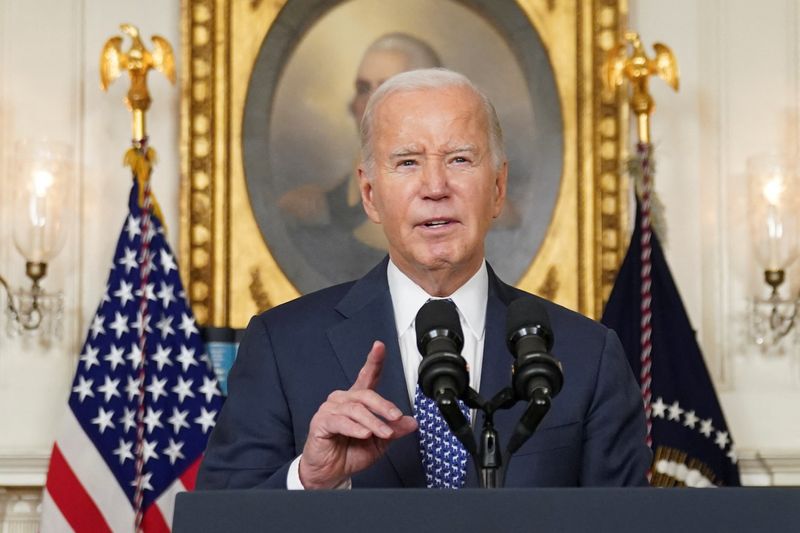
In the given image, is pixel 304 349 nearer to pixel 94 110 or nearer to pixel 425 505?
pixel 425 505

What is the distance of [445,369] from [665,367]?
11.1 feet

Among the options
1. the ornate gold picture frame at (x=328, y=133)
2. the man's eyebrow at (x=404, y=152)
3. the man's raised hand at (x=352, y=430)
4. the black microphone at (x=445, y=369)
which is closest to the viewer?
the black microphone at (x=445, y=369)

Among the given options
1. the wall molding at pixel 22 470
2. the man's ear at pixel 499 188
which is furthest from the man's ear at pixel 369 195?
the wall molding at pixel 22 470

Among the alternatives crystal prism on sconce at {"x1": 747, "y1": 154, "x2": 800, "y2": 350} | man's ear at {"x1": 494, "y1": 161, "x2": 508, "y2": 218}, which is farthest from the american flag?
man's ear at {"x1": 494, "y1": 161, "x2": 508, "y2": 218}

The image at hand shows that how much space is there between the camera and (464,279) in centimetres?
268

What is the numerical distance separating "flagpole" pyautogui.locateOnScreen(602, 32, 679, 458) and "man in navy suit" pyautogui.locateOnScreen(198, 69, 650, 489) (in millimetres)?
2343

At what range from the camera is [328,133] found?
541 centimetres

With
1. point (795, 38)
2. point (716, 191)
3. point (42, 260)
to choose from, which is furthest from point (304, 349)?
point (795, 38)

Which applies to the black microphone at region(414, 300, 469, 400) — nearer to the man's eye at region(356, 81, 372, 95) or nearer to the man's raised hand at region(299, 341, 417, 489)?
the man's raised hand at region(299, 341, 417, 489)

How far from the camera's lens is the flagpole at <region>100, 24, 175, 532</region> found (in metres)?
5.00

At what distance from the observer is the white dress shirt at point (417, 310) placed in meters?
2.65

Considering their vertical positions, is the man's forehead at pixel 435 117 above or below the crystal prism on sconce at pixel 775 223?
below

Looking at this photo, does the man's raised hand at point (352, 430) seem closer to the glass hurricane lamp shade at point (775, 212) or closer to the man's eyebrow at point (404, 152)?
the man's eyebrow at point (404, 152)

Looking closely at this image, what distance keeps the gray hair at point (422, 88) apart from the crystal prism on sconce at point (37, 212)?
2.73 meters
